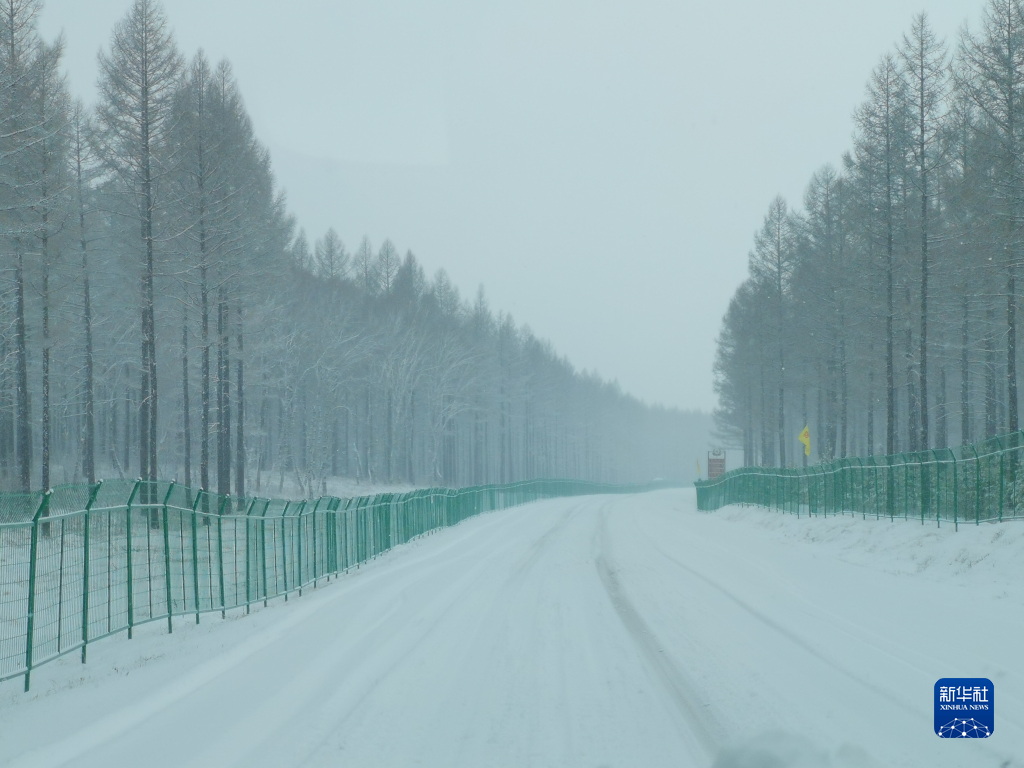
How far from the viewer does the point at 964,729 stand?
263 inches

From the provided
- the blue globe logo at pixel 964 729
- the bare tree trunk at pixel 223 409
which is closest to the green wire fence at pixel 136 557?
the blue globe logo at pixel 964 729

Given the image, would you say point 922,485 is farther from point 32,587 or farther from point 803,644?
point 32,587

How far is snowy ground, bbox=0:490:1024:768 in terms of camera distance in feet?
21.1

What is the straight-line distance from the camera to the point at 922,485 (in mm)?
19469

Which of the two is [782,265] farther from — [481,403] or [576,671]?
[576,671]

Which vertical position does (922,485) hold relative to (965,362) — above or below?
below

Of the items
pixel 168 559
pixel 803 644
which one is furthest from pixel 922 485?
pixel 168 559

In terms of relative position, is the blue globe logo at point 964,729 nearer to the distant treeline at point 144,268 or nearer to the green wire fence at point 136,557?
the green wire fence at point 136,557

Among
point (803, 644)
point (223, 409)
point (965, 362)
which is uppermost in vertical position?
point (965, 362)

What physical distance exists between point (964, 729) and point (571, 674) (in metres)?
3.46

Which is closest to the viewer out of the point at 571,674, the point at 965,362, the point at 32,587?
the point at 32,587

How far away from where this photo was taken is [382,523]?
84.9ft

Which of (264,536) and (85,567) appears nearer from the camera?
(85,567)

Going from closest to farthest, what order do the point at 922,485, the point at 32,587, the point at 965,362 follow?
the point at 32,587 < the point at 922,485 < the point at 965,362
